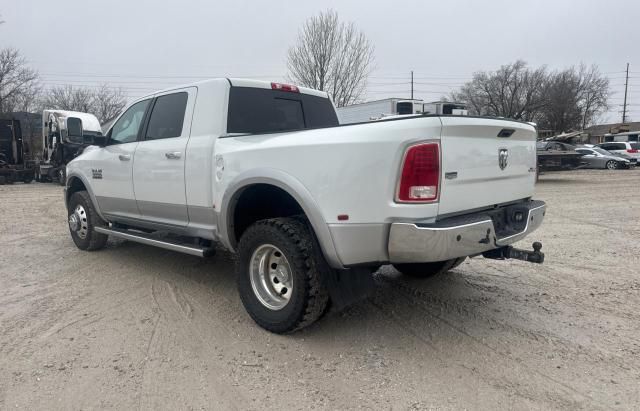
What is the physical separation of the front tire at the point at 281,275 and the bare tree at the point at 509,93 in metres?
55.4

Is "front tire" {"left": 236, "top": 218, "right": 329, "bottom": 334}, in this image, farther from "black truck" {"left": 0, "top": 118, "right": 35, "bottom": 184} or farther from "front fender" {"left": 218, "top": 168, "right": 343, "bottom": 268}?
"black truck" {"left": 0, "top": 118, "right": 35, "bottom": 184}

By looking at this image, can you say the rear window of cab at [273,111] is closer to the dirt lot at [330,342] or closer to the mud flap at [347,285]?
the mud flap at [347,285]

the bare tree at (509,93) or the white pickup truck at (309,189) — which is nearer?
the white pickup truck at (309,189)

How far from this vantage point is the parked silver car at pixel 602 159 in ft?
86.1

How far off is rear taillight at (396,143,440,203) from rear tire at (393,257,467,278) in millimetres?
1894

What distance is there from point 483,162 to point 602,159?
28.0 m

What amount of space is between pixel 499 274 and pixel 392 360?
8.44ft

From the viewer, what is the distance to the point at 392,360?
3283 mm

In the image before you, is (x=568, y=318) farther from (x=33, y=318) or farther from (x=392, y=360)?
(x=33, y=318)

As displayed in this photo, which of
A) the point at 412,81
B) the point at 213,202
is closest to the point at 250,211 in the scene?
the point at 213,202

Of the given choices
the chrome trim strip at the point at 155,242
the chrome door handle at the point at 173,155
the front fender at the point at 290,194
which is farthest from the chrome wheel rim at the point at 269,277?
the chrome door handle at the point at 173,155

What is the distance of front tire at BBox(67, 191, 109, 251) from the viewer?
6.05 metres

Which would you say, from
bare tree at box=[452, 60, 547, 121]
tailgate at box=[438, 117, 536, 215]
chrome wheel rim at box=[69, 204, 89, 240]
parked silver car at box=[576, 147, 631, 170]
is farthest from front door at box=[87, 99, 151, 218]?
bare tree at box=[452, 60, 547, 121]

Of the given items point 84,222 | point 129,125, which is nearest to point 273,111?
point 129,125
